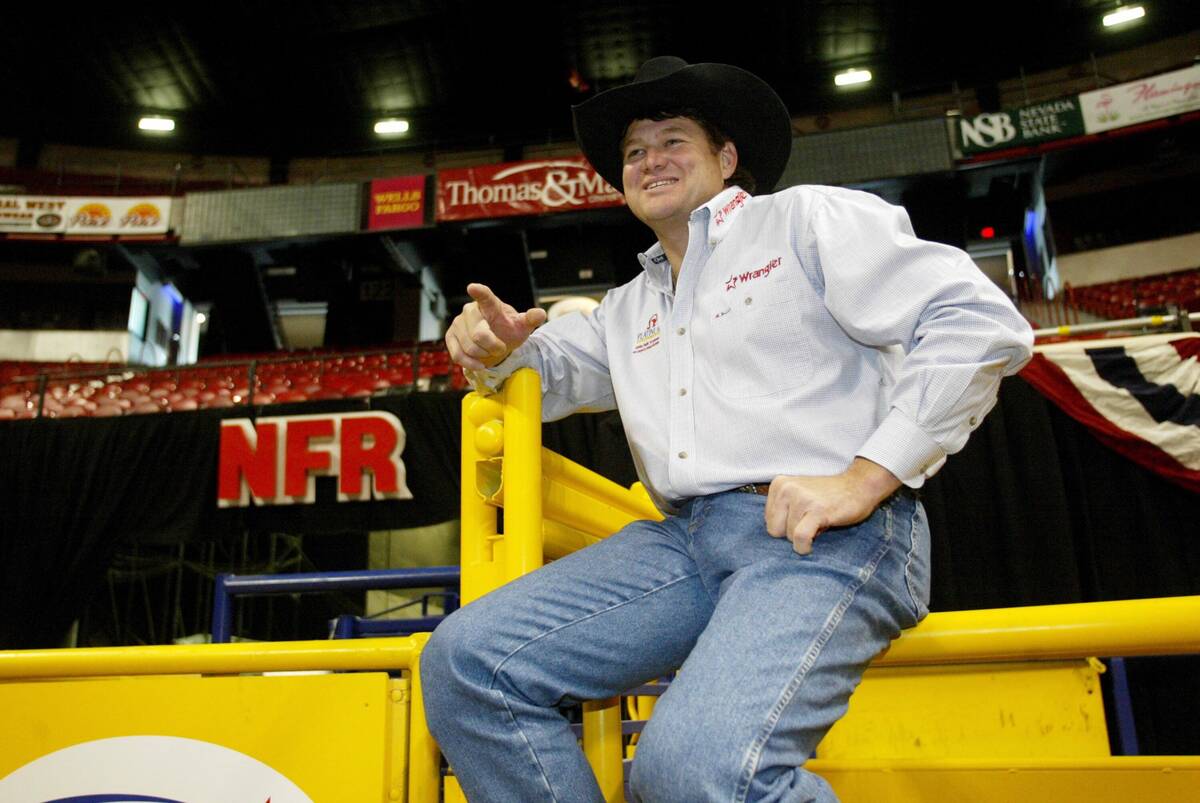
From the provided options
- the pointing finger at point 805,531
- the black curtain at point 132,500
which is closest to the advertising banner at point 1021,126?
the black curtain at point 132,500

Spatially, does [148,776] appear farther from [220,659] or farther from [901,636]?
[901,636]

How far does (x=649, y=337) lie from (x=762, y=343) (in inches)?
10.8

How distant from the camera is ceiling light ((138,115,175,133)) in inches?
561

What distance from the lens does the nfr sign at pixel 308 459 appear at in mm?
5949

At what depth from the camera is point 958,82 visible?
13258 millimetres

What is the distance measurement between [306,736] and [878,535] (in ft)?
2.77

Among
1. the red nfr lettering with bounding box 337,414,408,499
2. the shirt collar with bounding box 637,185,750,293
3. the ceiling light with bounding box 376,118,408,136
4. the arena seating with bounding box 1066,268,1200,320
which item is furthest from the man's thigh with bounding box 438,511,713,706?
the ceiling light with bounding box 376,118,408,136

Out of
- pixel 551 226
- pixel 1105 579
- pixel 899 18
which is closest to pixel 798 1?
pixel 899 18

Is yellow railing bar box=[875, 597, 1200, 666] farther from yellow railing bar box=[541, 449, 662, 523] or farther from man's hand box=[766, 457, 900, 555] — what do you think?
yellow railing bar box=[541, 449, 662, 523]

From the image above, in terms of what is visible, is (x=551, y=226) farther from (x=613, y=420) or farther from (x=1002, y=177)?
(x=613, y=420)

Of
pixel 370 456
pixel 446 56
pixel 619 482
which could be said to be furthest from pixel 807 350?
pixel 446 56

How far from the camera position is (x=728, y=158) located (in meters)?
1.62

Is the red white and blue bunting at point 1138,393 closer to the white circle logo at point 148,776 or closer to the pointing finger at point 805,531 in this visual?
the pointing finger at point 805,531

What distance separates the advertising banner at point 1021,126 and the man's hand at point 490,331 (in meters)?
11.7
